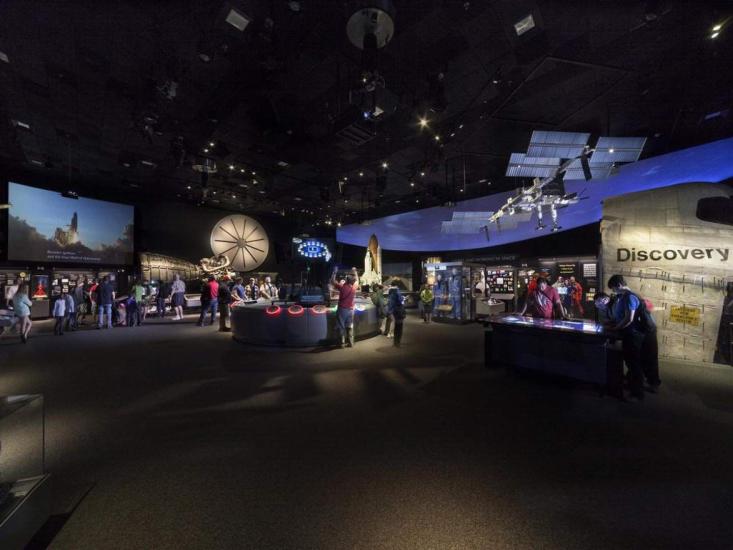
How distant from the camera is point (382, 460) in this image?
8.30 feet

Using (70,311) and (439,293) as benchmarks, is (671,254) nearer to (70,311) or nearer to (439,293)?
(439,293)

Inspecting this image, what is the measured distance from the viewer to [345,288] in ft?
21.6

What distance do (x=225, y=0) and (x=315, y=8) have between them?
1.23m

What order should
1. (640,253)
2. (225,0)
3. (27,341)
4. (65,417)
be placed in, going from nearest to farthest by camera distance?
(65,417), (225,0), (640,253), (27,341)

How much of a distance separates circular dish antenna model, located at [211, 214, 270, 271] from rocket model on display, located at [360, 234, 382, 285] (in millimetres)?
6423

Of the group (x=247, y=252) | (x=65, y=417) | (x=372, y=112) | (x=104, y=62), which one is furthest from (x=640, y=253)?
(x=247, y=252)

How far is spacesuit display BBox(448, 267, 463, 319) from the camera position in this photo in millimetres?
11305

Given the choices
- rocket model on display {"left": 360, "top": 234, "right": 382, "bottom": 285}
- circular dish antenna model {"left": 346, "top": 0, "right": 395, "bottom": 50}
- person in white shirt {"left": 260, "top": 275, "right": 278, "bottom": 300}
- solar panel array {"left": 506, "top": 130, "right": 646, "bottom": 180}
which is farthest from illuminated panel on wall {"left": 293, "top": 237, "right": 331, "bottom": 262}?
circular dish antenna model {"left": 346, "top": 0, "right": 395, "bottom": 50}

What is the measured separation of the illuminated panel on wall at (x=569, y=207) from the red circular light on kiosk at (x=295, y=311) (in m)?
8.83

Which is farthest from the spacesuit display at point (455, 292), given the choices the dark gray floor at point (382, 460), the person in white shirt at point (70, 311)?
the person in white shirt at point (70, 311)

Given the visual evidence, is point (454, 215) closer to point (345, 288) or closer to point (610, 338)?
point (345, 288)

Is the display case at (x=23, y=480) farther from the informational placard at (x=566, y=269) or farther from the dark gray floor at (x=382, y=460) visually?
the informational placard at (x=566, y=269)

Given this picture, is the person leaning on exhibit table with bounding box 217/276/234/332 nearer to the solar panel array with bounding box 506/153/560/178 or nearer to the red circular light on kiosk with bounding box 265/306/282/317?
the red circular light on kiosk with bounding box 265/306/282/317

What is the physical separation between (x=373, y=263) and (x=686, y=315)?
1137 centimetres
